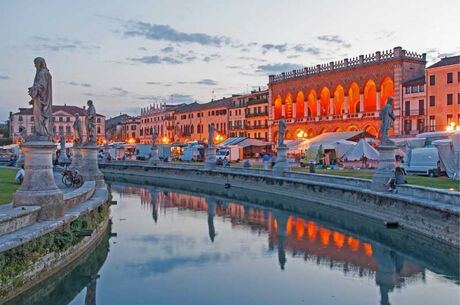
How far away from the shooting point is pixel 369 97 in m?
63.4

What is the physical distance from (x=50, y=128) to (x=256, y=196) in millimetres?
24219

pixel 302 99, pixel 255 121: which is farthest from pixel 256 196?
pixel 255 121

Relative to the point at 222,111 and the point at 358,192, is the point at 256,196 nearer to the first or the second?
the point at 358,192

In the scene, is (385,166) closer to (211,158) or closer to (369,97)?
(211,158)

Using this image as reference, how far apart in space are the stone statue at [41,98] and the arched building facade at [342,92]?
49567 mm

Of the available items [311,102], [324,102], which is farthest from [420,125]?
[311,102]

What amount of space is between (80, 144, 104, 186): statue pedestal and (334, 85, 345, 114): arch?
43310mm

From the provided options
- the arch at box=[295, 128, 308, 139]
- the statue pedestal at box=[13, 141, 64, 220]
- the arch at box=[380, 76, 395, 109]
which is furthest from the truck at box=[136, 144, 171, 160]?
the statue pedestal at box=[13, 141, 64, 220]

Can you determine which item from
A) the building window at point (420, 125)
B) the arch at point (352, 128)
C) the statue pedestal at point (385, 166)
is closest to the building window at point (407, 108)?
the building window at point (420, 125)

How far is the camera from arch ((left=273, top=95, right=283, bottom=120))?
77.0 metres

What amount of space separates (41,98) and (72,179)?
40.3 ft

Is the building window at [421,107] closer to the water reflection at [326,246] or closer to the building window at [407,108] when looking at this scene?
the building window at [407,108]

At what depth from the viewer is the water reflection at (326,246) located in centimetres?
1656

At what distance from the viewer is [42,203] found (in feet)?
48.1
